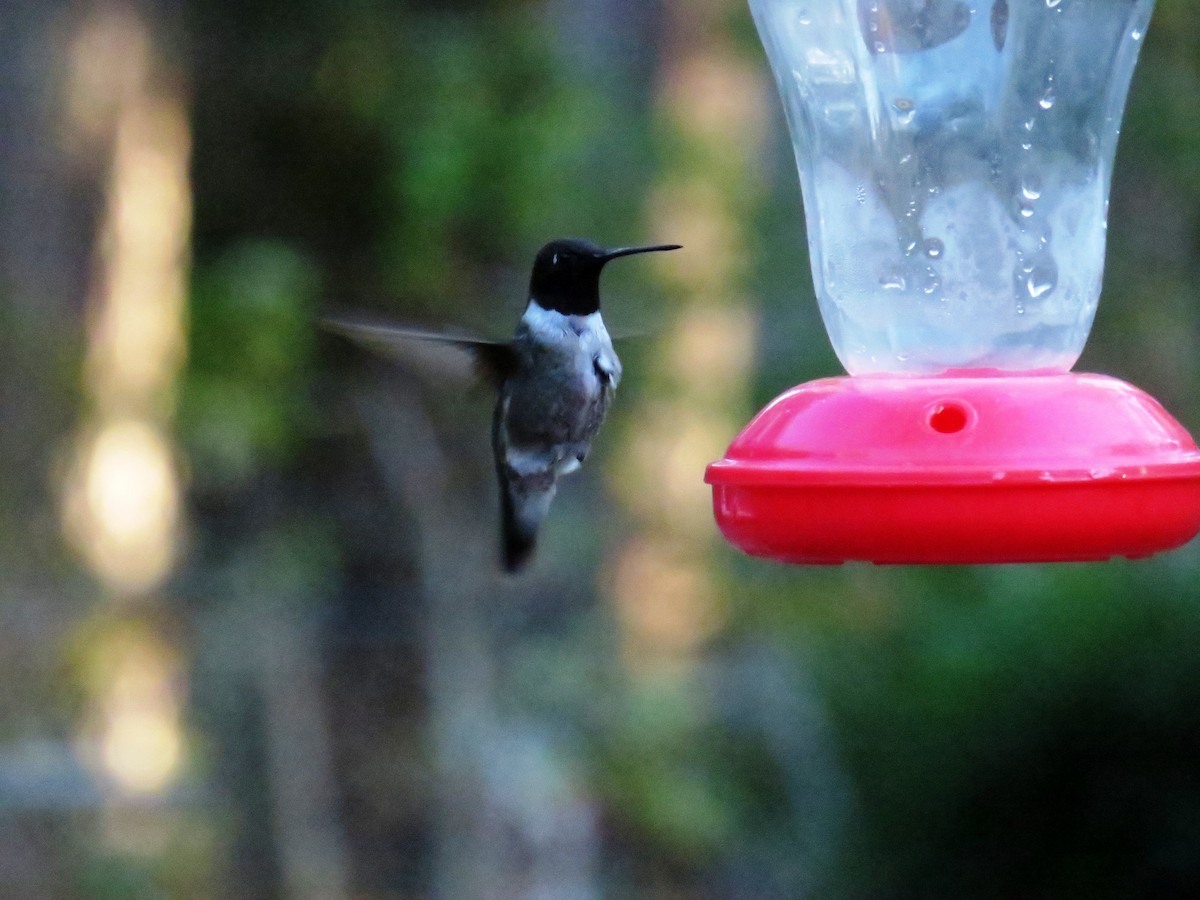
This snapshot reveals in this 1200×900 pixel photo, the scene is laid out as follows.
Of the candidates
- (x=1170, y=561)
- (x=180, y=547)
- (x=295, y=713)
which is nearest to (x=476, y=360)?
(x=1170, y=561)

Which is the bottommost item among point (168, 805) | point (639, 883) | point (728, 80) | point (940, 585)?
point (639, 883)

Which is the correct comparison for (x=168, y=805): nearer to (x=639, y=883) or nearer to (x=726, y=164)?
(x=639, y=883)

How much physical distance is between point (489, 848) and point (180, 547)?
165cm

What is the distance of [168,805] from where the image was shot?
233 inches

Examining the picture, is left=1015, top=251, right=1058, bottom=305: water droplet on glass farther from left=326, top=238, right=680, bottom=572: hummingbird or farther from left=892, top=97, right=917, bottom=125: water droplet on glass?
left=326, top=238, right=680, bottom=572: hummingbird

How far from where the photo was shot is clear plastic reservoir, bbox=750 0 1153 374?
8.75ft

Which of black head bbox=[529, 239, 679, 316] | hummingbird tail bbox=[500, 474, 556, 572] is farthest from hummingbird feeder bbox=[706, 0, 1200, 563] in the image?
hummingbird tail bbox=[500, 474, 556, 572]

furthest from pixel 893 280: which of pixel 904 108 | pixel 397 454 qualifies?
pixel 397 454

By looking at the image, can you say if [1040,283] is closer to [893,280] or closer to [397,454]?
[893,280]

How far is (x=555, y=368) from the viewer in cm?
307

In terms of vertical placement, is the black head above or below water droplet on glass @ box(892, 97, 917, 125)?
below

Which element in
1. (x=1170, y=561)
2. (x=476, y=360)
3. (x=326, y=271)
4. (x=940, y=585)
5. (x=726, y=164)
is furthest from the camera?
(x=326, y=271)

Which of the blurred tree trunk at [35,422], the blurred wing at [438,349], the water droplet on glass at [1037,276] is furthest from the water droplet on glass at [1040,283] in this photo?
the blurred tree trunk at [35,422]

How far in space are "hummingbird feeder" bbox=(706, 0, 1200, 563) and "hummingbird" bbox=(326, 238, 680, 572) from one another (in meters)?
0.42
